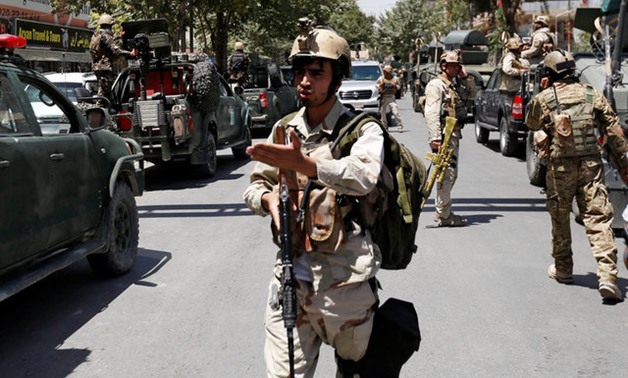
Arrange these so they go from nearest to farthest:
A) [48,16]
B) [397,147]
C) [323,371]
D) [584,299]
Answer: [397,147] < [323,371] < [584,299] < [48,16]

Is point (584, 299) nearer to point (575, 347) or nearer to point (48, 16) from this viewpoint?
point (575, 347)

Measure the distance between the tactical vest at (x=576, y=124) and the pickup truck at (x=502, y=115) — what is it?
296 inches

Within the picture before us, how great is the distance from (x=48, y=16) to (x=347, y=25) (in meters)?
50.9

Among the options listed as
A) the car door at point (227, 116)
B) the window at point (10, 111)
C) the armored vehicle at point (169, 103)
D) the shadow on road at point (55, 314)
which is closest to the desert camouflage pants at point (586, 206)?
the shadow on road at point (55, 314)

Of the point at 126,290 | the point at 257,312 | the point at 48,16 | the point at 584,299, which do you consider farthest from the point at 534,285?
the point at 48,16

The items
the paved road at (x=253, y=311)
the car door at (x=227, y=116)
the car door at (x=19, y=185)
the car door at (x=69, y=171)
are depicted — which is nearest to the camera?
the paved road at (x=253, y=311)

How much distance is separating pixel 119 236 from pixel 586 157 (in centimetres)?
382

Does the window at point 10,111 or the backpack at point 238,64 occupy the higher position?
the backpack at point 238,64

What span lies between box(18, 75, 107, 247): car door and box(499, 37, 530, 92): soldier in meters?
10.2

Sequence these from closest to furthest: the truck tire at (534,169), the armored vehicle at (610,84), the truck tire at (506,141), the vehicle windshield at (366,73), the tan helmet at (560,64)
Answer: the tan helmet at (560,64), the armored vehicle at (610,84), the truck tire at (534,169), the truck tire at (506,141), the vehicle windshield at (366,73)

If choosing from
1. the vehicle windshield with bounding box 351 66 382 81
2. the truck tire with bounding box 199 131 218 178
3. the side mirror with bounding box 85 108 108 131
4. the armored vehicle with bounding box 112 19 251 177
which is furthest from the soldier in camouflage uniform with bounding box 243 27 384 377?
the vehicle windshield with bounding box 351 66 382 81

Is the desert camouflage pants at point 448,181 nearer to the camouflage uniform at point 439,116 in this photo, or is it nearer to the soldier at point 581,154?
the camouflage uniform at point 439,116

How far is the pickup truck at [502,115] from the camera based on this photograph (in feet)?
48.6

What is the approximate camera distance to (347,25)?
83.1m
